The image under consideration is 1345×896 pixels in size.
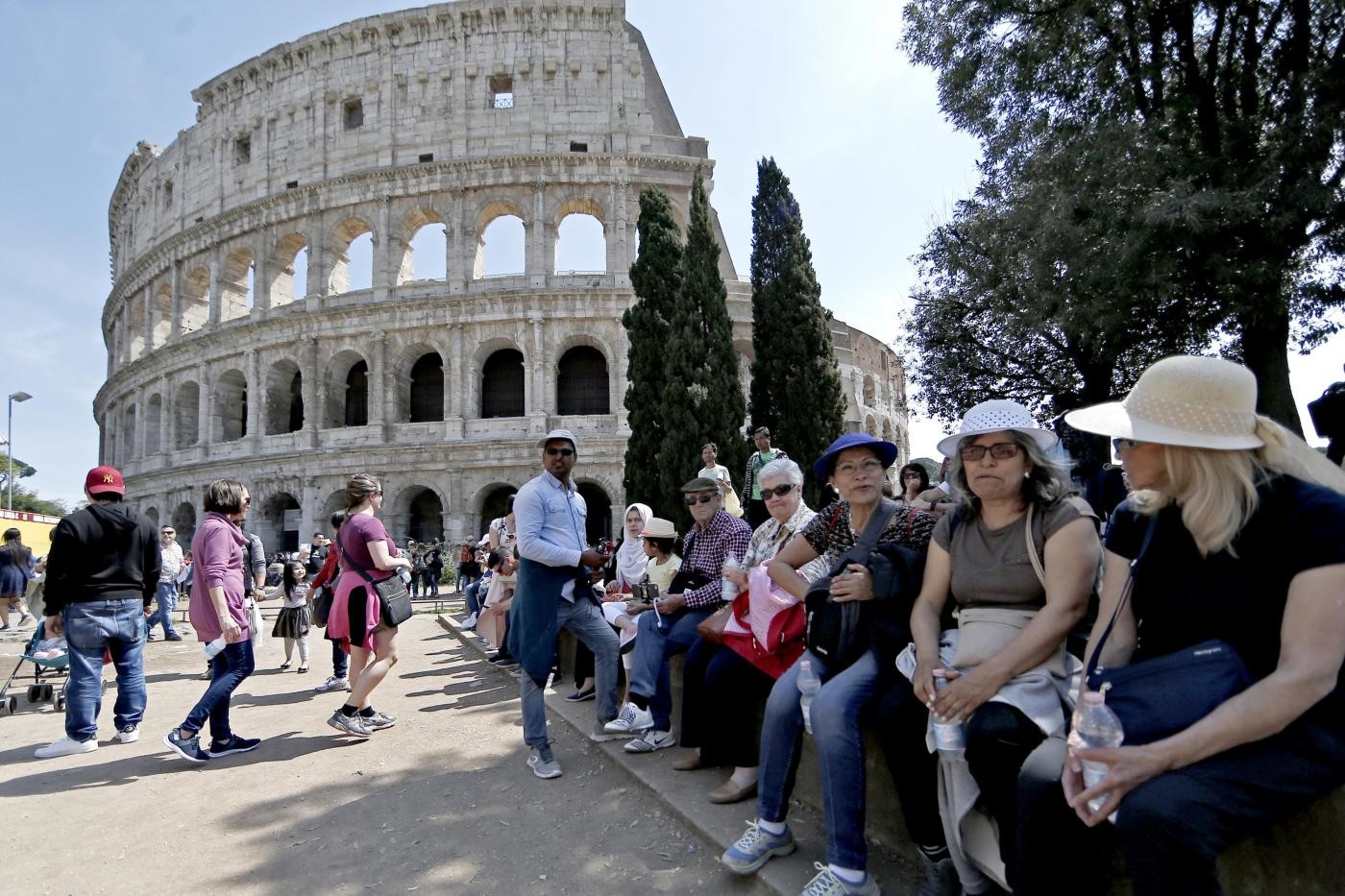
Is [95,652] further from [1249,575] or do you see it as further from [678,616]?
[1249,575]

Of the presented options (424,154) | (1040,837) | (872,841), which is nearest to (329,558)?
(872,841)

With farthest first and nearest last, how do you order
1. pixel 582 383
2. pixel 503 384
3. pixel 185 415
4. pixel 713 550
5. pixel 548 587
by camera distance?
pixel 185 415, pixel 503 384, pixel 582 383, pixel 713 550, pixel 548 587

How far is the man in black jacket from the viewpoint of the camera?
5328 millimetres

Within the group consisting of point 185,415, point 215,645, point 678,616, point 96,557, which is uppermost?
point 185,415

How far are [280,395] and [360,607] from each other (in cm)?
2486

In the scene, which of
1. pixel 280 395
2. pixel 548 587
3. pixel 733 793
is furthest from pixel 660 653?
pixel 280 395

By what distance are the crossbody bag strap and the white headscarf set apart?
432 cm

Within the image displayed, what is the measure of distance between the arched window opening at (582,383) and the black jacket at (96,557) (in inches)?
803

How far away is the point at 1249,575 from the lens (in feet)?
6.59

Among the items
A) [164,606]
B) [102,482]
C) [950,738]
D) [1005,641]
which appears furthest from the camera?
[164,606]

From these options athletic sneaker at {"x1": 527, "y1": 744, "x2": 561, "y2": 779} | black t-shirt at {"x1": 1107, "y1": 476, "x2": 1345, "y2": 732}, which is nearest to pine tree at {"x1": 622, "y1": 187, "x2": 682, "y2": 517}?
athletic sneaker at {"x1": 527, "y1": 744, "x2": 561, "y2": 779}

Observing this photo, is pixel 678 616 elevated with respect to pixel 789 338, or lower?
lower

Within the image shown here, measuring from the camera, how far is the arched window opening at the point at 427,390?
2683 cm

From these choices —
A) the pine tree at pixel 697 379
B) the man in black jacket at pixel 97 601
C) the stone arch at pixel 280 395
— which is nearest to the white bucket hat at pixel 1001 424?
the man in black jacket at pixel 97 601
